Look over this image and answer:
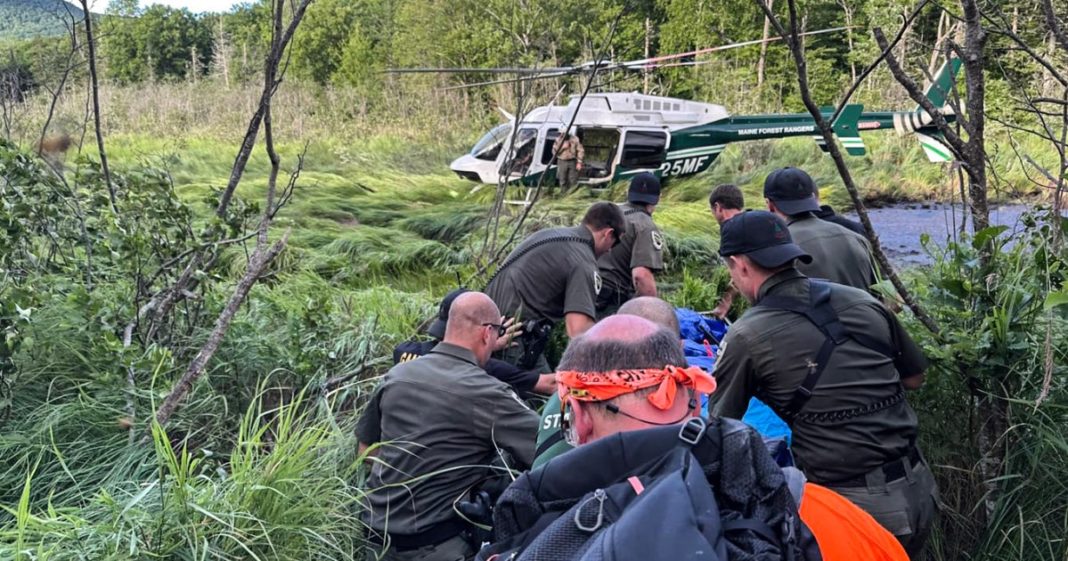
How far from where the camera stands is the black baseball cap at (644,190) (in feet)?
19.7

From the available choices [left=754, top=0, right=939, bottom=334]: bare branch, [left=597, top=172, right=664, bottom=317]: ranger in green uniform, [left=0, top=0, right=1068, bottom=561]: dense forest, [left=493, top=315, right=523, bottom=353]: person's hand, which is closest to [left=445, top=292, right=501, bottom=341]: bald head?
[left=0, top=0, right=1068, bottom=561]: dense forest

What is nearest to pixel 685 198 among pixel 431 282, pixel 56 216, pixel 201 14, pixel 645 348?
pixel 431 282

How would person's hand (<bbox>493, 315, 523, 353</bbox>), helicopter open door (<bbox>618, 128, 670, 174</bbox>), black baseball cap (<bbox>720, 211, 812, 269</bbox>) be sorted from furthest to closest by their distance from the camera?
helicopter open door (<bbox>618, 128, 670, 174</bbox>) → person's hand (<bbox>493, 315, 523, 353</bbox>) → black baseball cap (<bbox>720, 211, 812, 269</bbox>)

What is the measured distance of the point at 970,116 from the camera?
2893 millimetres

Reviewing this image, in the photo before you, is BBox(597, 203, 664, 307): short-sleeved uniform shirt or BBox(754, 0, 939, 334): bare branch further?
BBox(597, 203, 664, 307): short-sleeved uniform shirt

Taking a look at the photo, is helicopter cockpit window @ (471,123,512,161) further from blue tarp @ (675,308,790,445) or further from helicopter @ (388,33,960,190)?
blue tarp @ (675,308,790,445)

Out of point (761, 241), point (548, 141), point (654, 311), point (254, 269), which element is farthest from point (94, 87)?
point (548, 141)

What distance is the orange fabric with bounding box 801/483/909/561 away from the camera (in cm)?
177

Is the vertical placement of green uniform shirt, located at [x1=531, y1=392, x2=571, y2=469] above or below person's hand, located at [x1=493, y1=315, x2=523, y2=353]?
above

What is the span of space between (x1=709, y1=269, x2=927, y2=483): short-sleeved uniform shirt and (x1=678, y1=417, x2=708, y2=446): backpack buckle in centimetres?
129

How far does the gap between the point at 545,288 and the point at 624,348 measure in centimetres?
296

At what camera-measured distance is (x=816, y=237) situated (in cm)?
429

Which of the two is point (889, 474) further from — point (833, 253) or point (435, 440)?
point (833, 253)

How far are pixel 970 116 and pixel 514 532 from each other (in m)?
2.19
